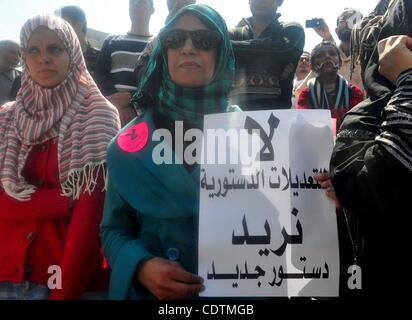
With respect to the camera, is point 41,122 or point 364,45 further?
point 41,122

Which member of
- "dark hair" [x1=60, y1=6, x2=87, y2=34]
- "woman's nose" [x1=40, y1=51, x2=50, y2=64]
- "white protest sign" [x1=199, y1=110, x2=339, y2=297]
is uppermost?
"dark hair" [x1=60, y1=6, x2=87, y2=34]

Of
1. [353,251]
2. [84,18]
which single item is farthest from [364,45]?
[84,18]

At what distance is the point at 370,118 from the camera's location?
173cm

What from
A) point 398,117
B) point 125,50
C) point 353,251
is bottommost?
point 353,251

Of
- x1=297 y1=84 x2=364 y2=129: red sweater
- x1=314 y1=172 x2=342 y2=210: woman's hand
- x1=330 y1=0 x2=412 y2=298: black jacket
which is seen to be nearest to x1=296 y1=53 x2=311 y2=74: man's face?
x1=297 y1=84 x2=364 y2=129: red sweater

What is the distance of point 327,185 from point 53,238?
1.06 metres

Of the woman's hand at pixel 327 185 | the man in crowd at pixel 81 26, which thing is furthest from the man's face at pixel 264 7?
the woman's hand at pixel 327 185

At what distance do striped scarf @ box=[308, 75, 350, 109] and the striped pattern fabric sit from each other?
4.24ft

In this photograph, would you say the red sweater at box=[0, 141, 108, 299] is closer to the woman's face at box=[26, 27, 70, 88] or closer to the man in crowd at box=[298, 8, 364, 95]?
the woman's face at box=[26, 27, 70, 88]

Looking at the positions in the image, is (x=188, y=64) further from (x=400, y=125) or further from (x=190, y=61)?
(x=400, y=125)

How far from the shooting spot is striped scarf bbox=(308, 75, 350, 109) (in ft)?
9.69

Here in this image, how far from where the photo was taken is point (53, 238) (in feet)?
7.16

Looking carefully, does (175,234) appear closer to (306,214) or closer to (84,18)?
(306,214)
